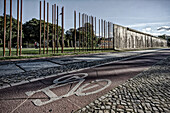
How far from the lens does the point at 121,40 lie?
16.9m

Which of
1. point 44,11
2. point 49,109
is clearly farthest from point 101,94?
point 44,11

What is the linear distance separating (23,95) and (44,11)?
6826mm

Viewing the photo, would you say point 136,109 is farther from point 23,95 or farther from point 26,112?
point 23,95

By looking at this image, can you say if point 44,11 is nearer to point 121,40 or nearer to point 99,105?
point 99,105

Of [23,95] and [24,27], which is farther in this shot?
[24,27]

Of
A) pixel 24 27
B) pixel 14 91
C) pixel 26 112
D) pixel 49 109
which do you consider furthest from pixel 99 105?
pixel 24 27

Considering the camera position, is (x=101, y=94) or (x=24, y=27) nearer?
(x=101, y=94)

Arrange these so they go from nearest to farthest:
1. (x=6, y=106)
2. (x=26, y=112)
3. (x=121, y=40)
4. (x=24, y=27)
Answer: (x=26, y=112)
(x=6, y=106)
(x=121, y=40)
(x=24, y=27)

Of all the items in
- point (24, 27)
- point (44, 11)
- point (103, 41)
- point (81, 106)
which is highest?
point (24, 27)

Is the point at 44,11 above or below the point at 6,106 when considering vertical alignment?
above

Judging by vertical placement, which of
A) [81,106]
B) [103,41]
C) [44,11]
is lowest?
[81,106]

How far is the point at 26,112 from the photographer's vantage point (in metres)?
1.30

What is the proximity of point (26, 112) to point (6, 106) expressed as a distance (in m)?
0.39

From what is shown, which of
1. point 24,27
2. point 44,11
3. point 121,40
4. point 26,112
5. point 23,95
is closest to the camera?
point 26,112
